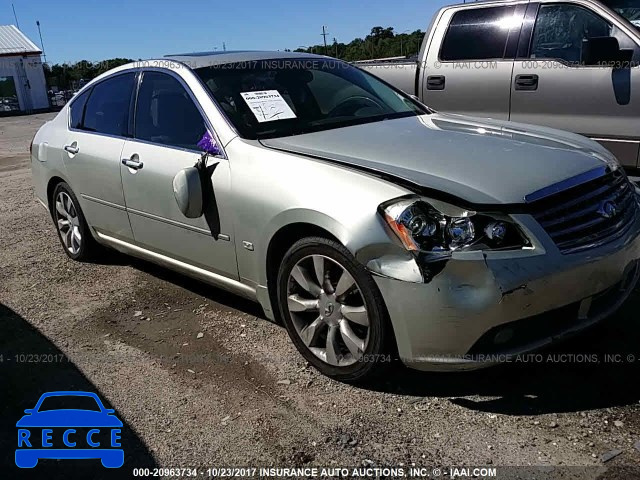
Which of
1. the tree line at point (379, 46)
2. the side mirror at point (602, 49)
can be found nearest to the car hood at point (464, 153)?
the side mirror at point (602, 49)

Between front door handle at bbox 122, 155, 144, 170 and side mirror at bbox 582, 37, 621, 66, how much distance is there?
3865 millimetres

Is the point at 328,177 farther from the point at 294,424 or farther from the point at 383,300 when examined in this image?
the point at 294,424

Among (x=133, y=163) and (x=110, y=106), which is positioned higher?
(x=110, y=106)

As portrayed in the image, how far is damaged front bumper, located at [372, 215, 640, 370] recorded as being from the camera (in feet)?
8.57

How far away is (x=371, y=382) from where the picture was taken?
314 cm

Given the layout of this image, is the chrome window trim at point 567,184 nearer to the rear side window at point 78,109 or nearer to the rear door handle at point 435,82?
the rear door handle at point 435,82

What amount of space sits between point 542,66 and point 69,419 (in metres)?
4.92

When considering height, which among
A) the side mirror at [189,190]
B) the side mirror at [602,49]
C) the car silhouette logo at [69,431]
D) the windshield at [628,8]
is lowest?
the car silhouette logo at [69,431]

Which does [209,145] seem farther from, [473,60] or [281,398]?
[473,60]

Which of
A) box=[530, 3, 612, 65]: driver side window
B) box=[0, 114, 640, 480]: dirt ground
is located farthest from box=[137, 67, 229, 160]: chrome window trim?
box=[530, 3, 612, 65]: driver side window

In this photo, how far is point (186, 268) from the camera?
4031mm

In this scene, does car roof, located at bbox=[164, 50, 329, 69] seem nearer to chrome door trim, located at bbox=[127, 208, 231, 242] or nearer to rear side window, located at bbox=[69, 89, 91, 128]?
chrome door trim, located at bbox=[127, 208, 231, 242]

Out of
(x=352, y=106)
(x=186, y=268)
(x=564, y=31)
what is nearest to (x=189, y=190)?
(x=186, y=268)

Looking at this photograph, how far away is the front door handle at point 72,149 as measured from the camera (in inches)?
192
